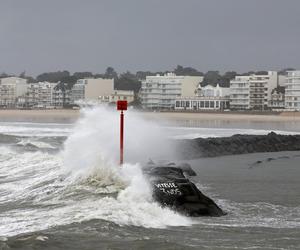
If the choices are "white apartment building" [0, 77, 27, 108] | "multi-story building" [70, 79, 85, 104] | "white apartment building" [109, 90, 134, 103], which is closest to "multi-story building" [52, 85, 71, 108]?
"multi-story building" [70, 79, 85, 104]

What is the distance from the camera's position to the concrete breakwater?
30250 mm

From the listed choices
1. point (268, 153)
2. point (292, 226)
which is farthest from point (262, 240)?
point (268, 153)

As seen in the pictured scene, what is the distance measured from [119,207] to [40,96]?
575 feet

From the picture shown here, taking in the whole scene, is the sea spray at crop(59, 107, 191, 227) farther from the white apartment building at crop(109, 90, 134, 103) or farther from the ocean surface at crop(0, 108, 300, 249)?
the white apartment building at crop(109, 90, 134, 103)

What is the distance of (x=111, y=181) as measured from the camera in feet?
48.6

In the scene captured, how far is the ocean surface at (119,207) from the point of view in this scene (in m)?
10.1

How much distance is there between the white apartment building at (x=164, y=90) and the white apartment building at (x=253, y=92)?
1436 centimetres

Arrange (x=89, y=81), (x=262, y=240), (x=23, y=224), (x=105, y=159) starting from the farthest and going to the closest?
(x=89, y=81), (x=105, y=159), (x=23, y=224), (x=262, y=240)

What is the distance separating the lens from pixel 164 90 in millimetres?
160625

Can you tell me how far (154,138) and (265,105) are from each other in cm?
11604

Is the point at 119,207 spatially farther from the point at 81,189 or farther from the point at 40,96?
the point at 40,96

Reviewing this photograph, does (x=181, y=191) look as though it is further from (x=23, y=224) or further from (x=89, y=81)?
(x=89, y=81)

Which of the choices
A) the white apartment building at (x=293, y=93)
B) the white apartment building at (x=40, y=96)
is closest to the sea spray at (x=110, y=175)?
the white apartment building at (x=293, y=93)

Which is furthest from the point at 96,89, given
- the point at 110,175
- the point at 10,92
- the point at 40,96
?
the point at 110,175
